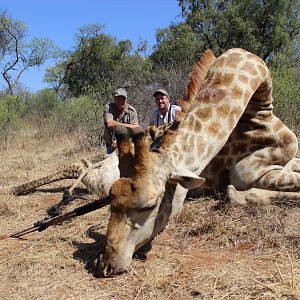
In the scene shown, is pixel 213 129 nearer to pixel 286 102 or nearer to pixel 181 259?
pixel 181 259

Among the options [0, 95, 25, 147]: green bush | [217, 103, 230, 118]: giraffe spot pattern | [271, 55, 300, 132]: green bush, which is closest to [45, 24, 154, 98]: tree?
Result: [0, 95, 25, 147]: green bush

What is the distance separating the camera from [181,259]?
11.9 feet

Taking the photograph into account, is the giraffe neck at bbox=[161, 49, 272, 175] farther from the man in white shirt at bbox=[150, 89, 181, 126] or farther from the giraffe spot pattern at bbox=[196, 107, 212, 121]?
the man in white shirt at bbox=[150, 89, 181, 126]

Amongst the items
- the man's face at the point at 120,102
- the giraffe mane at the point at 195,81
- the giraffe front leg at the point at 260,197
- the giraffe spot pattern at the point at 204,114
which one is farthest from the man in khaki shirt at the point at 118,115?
the giraffe spot pattern at the point at 204,114

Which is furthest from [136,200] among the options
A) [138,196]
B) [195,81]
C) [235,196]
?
[235,196]

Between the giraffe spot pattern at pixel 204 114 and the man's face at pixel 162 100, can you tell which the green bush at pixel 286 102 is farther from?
the giraffe spot pattern at pixel 204 114

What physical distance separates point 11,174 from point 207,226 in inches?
205

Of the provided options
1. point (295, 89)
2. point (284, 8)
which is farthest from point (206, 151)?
point (284, 8)

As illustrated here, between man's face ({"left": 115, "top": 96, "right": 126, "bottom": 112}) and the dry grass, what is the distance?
8.41 ft

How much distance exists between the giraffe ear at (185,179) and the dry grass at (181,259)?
64cm

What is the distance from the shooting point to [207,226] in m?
4.22

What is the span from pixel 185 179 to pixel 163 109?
151 inches

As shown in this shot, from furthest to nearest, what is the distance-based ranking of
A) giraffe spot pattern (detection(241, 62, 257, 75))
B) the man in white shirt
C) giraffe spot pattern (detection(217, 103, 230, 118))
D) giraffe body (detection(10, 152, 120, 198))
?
1. the man in white shirt
2. giraffe body (detection(10, 152, 120, 198))
3. giraffe spot pattern (detection(241, 62, 257, 75))
4. giraffe spot pattern (detection(217, 103, 230, 118))

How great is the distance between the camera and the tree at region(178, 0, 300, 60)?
2233 centimetres
